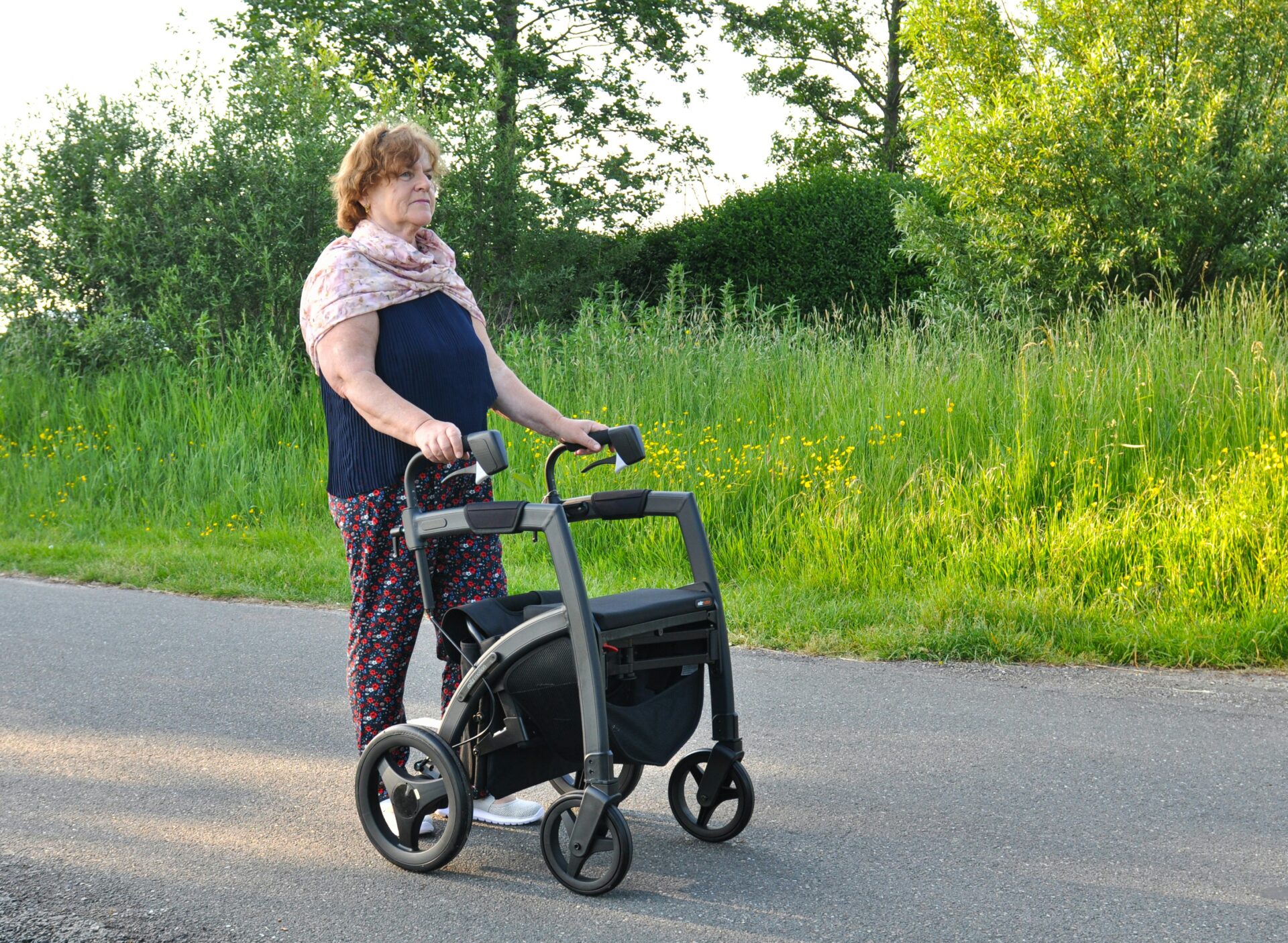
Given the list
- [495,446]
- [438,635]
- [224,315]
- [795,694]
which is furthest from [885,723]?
[224,315]

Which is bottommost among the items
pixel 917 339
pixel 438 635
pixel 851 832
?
pixel 851 832

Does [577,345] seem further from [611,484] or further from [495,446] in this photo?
[495,446]

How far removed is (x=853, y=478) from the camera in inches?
294

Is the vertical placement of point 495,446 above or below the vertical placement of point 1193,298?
below

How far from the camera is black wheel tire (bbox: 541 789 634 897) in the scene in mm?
3078

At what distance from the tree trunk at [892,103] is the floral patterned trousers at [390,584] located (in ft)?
74.3

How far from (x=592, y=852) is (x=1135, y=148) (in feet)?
29.5

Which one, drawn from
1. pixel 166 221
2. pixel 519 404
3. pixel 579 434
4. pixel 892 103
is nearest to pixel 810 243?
pixel 166 221

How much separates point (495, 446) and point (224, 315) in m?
10.2

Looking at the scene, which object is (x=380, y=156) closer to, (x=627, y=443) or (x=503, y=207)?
(x=627, y=443)

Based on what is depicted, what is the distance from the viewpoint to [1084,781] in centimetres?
405

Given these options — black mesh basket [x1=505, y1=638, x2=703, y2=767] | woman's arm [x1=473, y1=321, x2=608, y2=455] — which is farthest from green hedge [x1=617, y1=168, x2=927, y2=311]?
black mesh basket [x1=505, y1=638, x2=703, y2=767]

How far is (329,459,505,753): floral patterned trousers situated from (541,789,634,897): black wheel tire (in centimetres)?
62

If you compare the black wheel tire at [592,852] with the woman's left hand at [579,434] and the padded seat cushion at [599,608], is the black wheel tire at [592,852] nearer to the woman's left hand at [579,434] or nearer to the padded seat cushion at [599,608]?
the padded seat cushion at [599,608]
